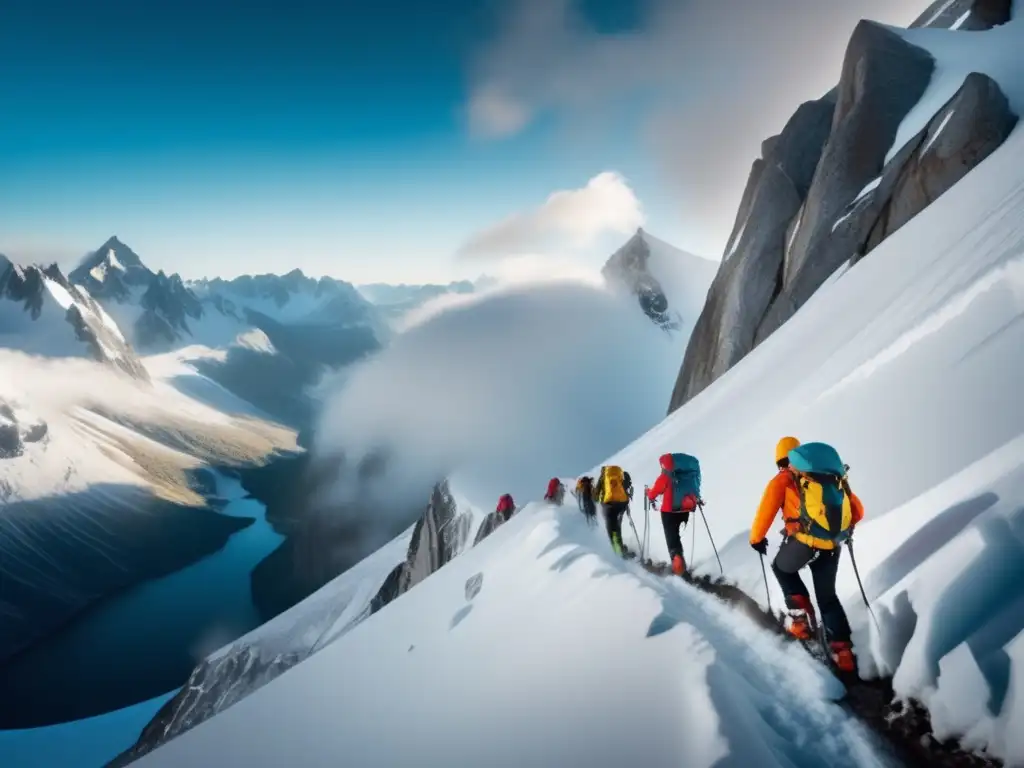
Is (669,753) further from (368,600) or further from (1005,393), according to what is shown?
(368,600)

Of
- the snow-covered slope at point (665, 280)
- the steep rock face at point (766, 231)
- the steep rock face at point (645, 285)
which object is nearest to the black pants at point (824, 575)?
the steep rock face at point (766, 231)

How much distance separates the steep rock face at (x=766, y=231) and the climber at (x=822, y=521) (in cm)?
3610

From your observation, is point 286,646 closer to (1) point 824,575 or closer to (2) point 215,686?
(2) point 215,686

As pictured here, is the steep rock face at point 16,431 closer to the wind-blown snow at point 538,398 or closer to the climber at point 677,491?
the wind-blown snow at point 538,398

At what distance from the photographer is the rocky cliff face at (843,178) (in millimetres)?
25906

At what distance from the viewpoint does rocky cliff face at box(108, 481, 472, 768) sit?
184 feet

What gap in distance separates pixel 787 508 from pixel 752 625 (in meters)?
2.43

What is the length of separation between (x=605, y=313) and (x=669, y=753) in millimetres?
175438

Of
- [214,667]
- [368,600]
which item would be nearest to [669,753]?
[368,600]

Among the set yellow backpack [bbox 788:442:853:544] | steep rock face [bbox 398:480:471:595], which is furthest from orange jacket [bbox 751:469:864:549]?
steep rock face [bbox 398:480:471:595]

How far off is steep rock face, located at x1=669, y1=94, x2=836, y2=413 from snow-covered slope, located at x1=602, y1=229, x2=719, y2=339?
127081 mm

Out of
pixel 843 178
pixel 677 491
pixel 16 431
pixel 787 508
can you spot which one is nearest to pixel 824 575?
pixel 787 508

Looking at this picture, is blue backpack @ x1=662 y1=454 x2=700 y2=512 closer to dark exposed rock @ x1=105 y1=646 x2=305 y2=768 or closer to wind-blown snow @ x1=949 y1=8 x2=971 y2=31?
wind-blown snow @ x1=949 y1=8 x2=971 y2=31

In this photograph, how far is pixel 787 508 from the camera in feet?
21.9
